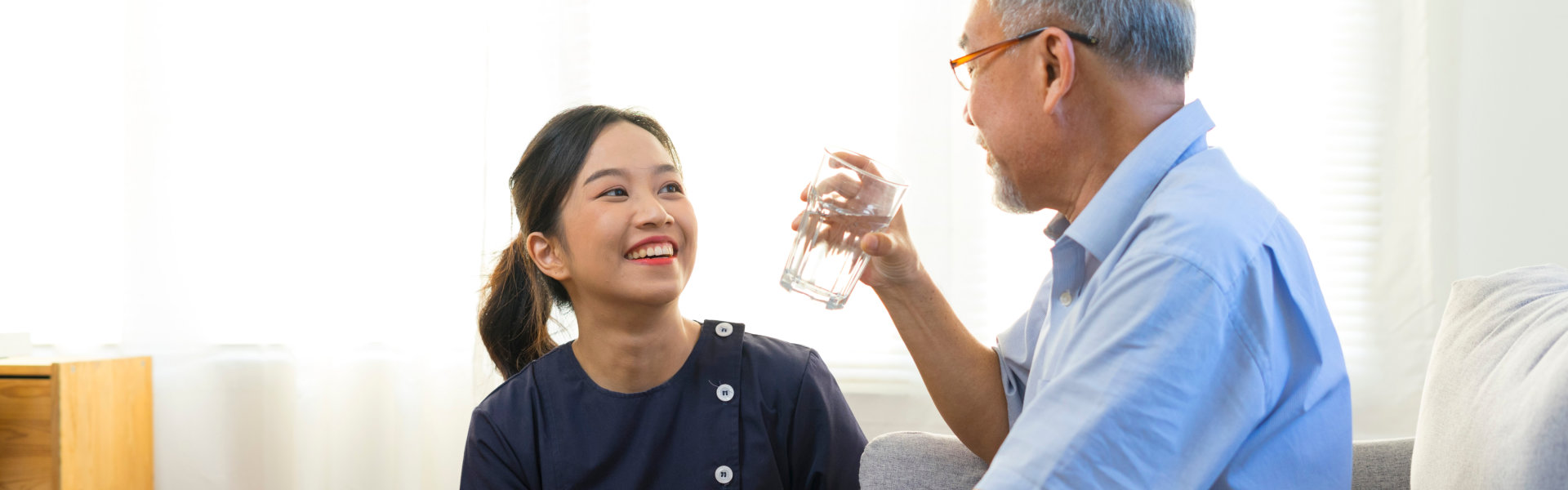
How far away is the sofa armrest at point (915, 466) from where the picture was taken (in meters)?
1.13

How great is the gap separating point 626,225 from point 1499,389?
3.40ft

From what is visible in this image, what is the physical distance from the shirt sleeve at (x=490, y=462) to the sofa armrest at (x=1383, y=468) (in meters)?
1.10

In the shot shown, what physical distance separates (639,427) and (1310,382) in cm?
94

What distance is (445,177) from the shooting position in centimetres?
248

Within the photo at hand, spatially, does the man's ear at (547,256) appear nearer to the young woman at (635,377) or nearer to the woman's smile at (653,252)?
the young woman at (635,377)

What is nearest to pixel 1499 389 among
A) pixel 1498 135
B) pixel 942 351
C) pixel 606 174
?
pixel 942 351

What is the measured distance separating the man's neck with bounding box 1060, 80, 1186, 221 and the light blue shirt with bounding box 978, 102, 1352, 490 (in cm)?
14

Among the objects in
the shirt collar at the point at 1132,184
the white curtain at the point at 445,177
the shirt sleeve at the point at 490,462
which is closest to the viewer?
the shirt collar at the point at 1132,184

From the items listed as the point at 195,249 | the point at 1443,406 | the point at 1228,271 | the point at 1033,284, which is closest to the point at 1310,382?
the point at 1228,271

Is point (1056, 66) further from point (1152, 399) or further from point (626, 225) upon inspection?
point (626, 225)

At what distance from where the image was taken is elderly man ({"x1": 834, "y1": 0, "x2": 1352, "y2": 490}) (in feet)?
2.45

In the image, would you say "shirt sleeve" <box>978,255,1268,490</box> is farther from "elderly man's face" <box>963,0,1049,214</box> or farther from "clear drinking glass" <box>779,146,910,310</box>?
"clear drinking glass" <box>779,146,910,310</box>

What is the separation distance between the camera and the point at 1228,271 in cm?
76

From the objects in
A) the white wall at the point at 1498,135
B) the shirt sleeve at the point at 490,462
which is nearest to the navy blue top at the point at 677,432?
the shirt sleeve at the point at 490,462
